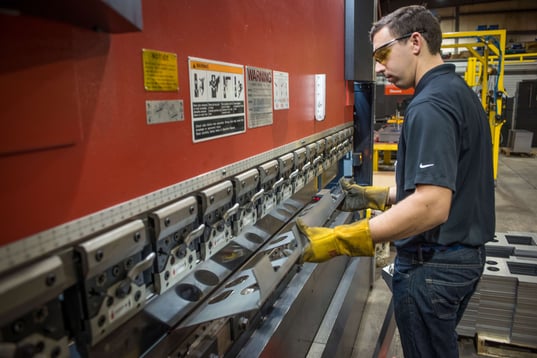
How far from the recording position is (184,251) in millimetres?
1203

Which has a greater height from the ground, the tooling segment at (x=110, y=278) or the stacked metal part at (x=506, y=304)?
the tooling segment at (x=110, y=278)

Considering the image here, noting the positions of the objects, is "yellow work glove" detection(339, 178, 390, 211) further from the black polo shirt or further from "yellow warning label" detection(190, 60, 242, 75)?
"yellow warning label" detection(190, 60, 242, 75)

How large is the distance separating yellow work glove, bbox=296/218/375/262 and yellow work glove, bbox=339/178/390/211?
686 mm

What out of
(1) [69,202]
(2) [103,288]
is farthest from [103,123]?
(2) [103,288]

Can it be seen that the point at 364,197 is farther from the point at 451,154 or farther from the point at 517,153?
the point at 517,153

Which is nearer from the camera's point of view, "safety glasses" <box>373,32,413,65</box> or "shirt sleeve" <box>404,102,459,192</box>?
"shirt sleeve" <box>404,102,459,192</box>

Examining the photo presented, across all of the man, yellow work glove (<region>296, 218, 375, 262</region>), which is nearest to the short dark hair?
the man

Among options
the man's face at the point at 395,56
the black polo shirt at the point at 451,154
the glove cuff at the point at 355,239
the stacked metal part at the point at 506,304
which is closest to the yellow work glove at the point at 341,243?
the glove cuff at the point at 355,239

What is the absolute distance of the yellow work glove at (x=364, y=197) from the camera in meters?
2.14

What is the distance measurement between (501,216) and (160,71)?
19.9 feet

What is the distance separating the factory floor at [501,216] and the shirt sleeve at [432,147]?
72.5 inches

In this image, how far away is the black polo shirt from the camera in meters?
1.37

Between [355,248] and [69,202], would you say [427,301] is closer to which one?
[355,248]

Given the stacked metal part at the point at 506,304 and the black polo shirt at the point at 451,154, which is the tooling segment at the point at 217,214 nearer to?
the black polo shirt at the point at 451,154
